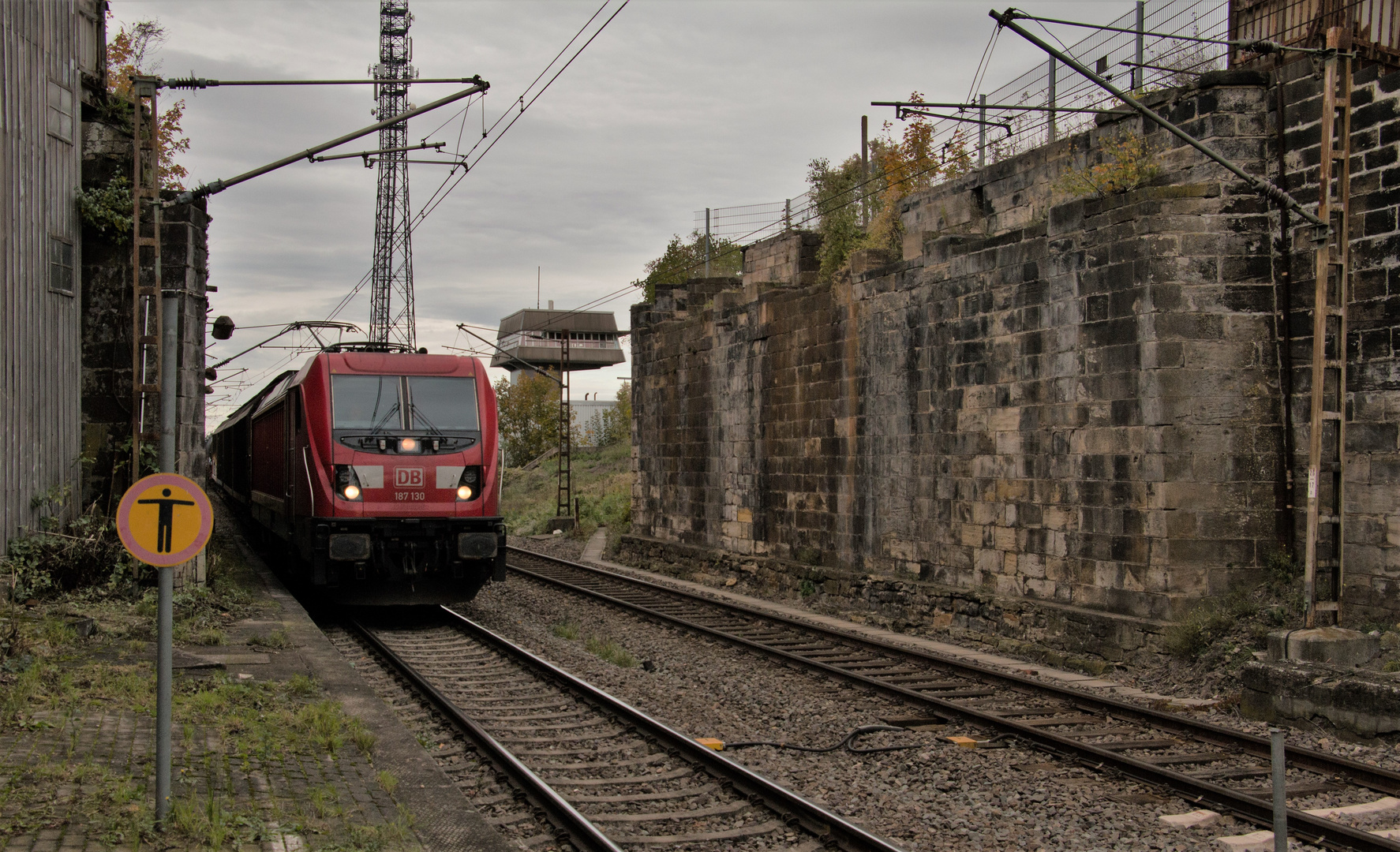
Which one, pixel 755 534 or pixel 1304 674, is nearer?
pixel 1304 674

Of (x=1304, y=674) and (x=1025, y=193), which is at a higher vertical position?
(x=1025, y=193)

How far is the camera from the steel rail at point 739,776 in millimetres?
5770

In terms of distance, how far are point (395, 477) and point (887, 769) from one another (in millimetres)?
7456

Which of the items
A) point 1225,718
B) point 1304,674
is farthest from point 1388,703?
point 1225,718

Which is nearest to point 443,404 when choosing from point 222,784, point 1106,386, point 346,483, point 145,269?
point 346,483

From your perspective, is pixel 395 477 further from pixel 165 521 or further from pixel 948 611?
pixel 165 521

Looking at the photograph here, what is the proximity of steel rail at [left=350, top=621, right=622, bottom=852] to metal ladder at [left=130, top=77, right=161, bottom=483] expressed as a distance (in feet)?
16.1

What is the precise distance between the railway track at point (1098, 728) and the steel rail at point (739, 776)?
2.22 meters

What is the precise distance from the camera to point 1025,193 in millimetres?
12805

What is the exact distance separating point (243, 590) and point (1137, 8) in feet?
42.4

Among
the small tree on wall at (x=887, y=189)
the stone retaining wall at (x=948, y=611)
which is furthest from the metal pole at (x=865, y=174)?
the stone retaining wall at (x=948, y=611)

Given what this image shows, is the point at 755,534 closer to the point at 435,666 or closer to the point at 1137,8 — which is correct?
the point at 435,666

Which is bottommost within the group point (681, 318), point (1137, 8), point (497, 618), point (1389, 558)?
point (497, 618)

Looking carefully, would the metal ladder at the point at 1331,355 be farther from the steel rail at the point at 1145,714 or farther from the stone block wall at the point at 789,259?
the stone block wall at the point at 789,259
